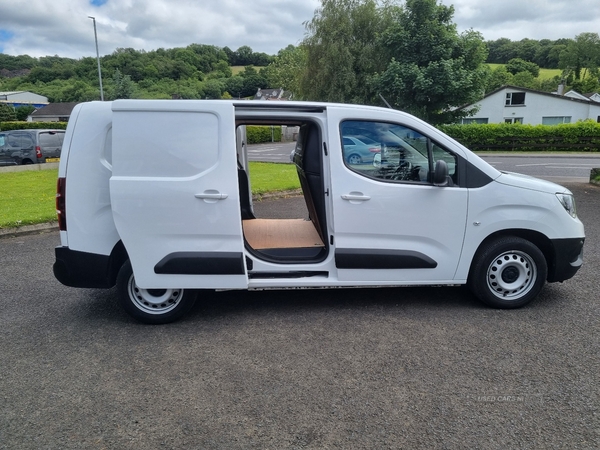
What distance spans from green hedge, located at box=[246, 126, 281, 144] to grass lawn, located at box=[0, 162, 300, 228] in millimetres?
26440

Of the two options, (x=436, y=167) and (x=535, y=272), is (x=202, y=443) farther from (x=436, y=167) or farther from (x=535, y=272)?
(x=535, y=272)

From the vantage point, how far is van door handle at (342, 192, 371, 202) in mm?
4398

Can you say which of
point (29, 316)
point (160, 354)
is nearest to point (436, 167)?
point (160, 354)

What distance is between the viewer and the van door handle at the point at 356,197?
173 inches

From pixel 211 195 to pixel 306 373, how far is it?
69.5 inches

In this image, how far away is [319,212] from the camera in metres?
4.93

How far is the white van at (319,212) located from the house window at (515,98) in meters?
43.2

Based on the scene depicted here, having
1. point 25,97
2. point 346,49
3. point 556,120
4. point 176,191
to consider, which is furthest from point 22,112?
point 176,191

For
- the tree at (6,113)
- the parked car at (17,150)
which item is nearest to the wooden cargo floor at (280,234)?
the parked car at (17,150)

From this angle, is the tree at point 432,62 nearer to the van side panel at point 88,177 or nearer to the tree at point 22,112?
the van side panel at point 88,177

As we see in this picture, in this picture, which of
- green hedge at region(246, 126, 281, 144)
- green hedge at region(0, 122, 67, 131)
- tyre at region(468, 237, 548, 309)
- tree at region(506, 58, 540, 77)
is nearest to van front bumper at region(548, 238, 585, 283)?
tyre at region(468, 237, 548, 309)

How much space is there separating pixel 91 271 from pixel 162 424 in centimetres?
199

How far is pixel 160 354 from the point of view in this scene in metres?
3.89

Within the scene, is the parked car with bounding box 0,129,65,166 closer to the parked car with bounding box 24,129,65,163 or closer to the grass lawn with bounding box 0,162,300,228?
the parked car with bounding box 24,129,65,163
